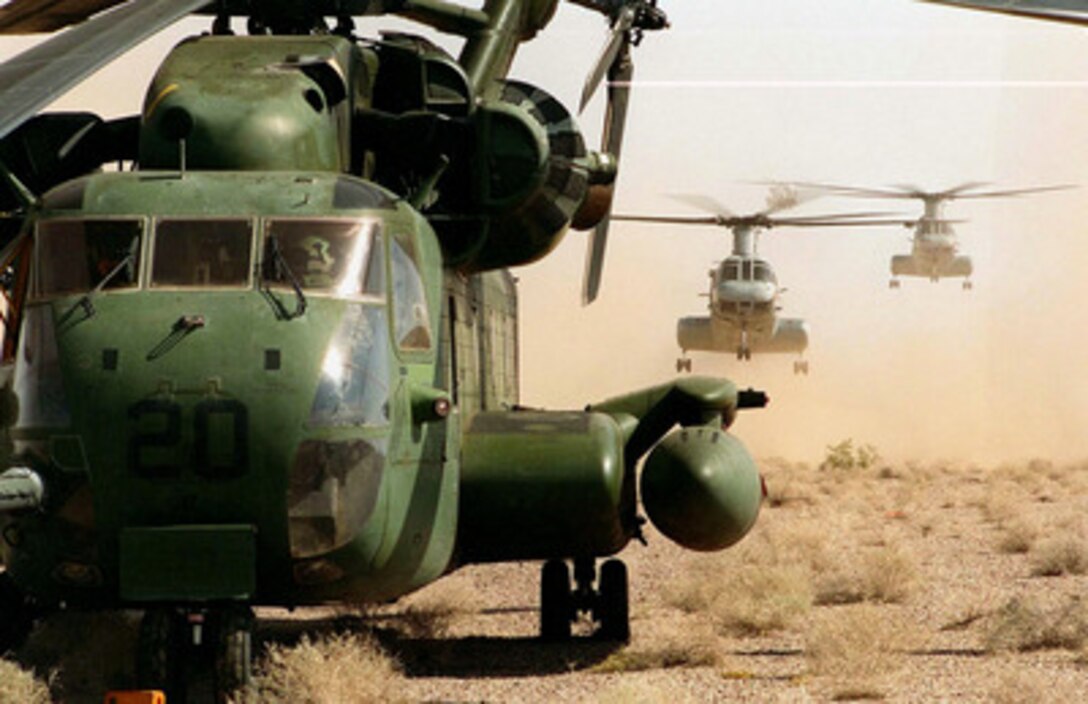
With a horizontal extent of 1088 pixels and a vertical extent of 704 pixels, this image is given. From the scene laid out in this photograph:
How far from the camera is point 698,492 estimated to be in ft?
38.6

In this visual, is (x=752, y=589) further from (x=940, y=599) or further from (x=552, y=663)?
(x=552, y=663)

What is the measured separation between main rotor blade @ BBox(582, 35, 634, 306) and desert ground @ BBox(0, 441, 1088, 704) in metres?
2.99

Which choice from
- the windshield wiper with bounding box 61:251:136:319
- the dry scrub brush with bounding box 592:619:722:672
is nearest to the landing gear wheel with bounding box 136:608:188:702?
the windshield wiper with bounding box 61:251:136:319

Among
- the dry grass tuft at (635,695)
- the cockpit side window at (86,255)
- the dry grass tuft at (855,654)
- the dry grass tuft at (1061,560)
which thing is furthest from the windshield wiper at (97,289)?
the dry grass tuft at (1061,560)

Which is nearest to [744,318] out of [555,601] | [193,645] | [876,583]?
[876,583]

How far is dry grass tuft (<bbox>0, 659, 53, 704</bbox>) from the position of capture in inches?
397

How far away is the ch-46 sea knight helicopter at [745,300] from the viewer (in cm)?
4712

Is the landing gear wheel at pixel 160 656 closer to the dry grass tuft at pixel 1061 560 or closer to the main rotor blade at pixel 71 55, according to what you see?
the main rotor blade at pixel 71 55

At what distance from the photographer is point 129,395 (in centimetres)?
917

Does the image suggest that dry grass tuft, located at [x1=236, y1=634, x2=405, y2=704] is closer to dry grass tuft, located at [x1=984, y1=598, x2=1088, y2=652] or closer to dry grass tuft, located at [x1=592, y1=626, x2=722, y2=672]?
A: dry grass tuft, located at [x1=592, y1=626, x2=722, y2=672]

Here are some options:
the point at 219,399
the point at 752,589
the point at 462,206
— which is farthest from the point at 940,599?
the point at 219,399

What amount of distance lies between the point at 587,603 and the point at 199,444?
5561 mm

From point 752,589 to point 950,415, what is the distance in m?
48.8

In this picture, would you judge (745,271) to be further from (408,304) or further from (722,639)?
(408,304)
